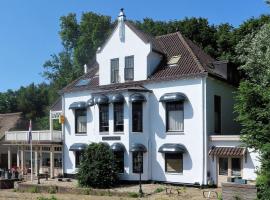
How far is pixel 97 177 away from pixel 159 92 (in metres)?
7.15

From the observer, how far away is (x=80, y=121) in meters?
35.1

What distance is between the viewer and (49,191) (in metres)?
30.3

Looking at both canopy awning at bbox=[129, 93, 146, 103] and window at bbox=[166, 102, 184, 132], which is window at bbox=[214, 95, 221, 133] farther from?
canopy awning at bbox=[129, 93, 146, 103]

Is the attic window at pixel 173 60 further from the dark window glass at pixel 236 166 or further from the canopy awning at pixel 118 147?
the dark window glass at pixel 236 166

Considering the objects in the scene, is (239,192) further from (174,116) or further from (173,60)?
(173,60)

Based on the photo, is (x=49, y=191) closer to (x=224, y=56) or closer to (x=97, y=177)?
(x=97, y=177)

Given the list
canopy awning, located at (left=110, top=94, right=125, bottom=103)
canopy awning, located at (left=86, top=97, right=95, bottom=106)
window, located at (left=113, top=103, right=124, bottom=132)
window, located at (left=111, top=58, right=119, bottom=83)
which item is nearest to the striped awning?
window, located at (left=113, top=103, right=124, bottom=132)

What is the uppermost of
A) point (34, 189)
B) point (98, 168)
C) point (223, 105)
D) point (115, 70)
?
point (115, 70)

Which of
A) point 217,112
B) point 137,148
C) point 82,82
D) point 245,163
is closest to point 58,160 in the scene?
point 82,82

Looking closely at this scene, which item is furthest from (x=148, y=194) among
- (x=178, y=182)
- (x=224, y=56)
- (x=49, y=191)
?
(x=224, y=56)

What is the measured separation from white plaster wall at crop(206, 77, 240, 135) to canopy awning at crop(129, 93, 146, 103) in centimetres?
452

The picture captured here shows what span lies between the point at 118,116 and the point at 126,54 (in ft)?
15.4

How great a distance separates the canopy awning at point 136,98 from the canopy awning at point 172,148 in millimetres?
3486

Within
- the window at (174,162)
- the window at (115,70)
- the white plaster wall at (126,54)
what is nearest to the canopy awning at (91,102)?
the white plaster wall at (126,54)
